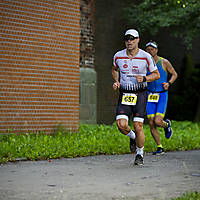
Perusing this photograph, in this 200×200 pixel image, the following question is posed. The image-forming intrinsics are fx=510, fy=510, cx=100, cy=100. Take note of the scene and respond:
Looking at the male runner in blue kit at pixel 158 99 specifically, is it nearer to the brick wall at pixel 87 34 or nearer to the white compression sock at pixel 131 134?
the white compression sock at pixel 131 134

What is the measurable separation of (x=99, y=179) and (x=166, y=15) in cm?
1202

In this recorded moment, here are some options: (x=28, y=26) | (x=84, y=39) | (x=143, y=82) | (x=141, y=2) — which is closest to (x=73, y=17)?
(x=28, y=26)

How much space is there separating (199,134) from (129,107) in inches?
252

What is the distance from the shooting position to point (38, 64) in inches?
476

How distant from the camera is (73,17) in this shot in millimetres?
12906

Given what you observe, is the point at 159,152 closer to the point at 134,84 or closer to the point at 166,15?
the point at 134,84

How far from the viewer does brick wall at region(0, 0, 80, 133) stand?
37.8ft

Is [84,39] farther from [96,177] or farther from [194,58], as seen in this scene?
[96,177]

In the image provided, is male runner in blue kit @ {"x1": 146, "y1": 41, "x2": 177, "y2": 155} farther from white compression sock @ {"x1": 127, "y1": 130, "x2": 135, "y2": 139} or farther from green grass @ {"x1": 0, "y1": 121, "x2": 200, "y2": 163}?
white compression sock @ {"x1": 127, "y1": 130, "x2": 135, "y2": 139}

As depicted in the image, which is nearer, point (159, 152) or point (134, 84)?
point (134, 84)

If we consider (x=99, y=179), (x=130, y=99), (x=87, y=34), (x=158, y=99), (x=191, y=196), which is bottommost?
(x=99, y=179)

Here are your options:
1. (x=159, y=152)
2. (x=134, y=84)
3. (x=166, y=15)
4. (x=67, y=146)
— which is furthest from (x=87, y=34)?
(x=134, y=84)

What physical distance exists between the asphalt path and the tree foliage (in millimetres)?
9353

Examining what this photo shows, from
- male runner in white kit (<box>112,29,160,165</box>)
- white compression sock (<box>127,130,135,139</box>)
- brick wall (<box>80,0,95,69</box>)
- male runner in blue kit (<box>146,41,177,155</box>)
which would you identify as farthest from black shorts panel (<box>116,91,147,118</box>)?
brick wall (<box>80,0,95,69</box>)
